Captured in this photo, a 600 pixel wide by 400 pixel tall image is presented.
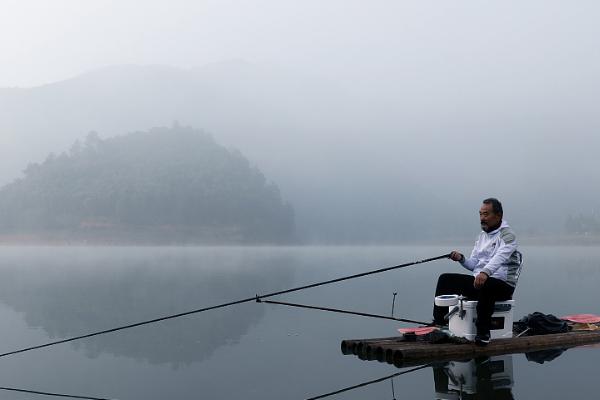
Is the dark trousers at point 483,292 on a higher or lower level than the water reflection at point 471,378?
higher

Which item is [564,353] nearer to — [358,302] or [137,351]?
[137,351]

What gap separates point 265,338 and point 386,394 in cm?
702

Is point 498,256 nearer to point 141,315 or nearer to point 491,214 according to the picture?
point 491,214

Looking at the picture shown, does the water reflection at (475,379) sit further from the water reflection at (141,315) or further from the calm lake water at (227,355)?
the water reflection at (141,315)

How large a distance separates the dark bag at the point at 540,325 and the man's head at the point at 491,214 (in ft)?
8.32

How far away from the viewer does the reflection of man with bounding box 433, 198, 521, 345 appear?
1032 centimetres

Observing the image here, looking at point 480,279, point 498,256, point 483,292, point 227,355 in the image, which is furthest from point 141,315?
point 498,256

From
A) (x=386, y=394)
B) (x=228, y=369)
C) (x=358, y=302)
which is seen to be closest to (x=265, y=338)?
(x=228, y=369)

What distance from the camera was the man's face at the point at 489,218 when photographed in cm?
1054

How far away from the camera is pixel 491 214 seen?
10.5 m

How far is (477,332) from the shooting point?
10.6m

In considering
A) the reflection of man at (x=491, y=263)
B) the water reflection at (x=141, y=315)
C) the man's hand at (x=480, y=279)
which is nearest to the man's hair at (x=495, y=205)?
the reflection of man at (x=491, y=263)

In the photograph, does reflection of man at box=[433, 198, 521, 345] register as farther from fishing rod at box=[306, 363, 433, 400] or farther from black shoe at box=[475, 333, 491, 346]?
fishing rod at box=[306, 363, 433, 400]

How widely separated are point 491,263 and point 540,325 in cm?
256
